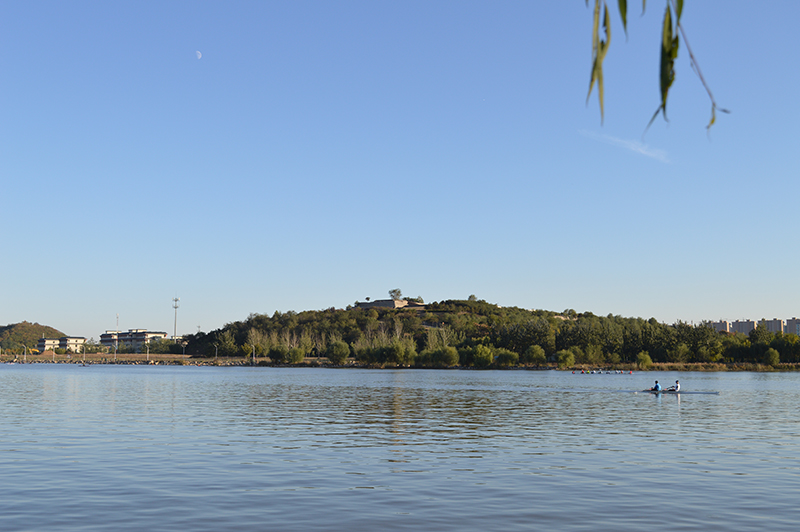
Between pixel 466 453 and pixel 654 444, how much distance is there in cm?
1139

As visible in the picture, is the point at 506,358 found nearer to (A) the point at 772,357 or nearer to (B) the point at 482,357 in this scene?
(B) the point at 482,357

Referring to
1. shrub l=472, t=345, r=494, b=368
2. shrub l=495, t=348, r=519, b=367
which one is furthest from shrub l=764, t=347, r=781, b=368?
shrub l=472, t=345, r=494, b=368

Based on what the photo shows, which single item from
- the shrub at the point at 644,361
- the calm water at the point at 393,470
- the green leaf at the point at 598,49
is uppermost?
the green leaf at the point at 598,49

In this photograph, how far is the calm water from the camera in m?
19.7

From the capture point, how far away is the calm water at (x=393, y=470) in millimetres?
19703

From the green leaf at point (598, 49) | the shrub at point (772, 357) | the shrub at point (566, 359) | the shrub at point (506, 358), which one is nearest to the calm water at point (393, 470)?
the green leaf at point (598, 49)

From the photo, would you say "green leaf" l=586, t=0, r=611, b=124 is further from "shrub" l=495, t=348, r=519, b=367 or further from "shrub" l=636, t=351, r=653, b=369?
"shrub" l=495, t=348, r=519, b=367

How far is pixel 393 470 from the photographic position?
90.4 ft

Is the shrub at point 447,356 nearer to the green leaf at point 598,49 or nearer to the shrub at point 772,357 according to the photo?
the shrub at point 772,357

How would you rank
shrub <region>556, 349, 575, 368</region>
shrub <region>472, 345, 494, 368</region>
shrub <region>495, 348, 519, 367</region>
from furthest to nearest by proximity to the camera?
1. shrub <region>495, 348, 519, 367</region>
2. shrub <region>472, 345, 494, 368</region>
3. shrub <region>556, 349, 575, 368</region>

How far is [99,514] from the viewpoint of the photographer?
19.7 meters

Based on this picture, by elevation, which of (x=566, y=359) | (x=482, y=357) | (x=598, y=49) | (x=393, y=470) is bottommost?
(x=566, y=359)

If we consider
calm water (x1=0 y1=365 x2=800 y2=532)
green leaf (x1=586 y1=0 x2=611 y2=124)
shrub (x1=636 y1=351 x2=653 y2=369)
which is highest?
green leaf (x1=586 y1=0 x2=611 y2=124)

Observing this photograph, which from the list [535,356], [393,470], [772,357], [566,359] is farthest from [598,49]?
[535,356]
